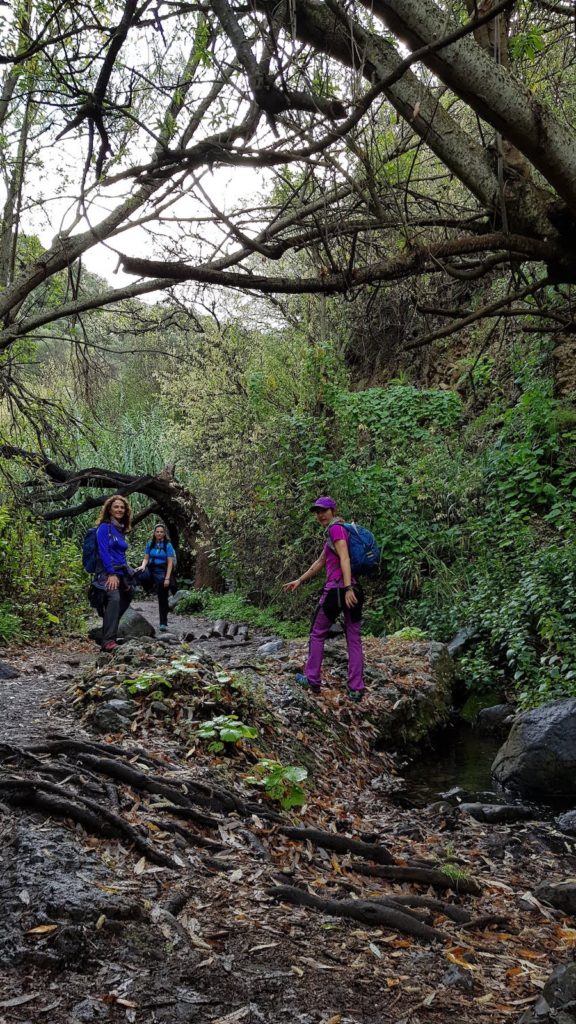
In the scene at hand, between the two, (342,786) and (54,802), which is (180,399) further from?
(54,802)

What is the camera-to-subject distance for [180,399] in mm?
22625

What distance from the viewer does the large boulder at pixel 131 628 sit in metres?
11.5

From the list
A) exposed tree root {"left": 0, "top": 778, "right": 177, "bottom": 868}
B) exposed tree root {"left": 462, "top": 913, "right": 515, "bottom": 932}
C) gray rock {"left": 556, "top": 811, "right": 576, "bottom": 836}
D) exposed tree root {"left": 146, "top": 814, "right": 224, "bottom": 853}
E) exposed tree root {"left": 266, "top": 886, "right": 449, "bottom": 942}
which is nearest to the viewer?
exposed tree root {"left": 266, "top": 886, "right": 449, "bottom": 942}

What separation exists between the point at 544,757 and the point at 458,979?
12.3ft

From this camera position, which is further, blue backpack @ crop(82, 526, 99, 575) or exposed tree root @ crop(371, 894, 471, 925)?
blue backpack @ crop(82, 526, 99, 575)

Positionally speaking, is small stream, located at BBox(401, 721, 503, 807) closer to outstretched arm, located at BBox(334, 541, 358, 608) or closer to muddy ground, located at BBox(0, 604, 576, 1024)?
muddy ground, located at BBox(0, 604, 576, 1024)

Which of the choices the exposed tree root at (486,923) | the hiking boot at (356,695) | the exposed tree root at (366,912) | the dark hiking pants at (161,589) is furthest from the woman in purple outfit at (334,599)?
the dark hiking pants at (161,589)

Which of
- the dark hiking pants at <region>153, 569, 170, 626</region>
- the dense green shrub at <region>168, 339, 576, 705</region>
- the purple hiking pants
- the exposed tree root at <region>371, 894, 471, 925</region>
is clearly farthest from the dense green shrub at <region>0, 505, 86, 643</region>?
the exposed tree root at <region>371, 894, 471, 925</region>

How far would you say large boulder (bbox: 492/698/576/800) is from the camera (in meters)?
6.55

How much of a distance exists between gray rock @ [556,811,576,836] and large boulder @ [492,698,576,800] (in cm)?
44

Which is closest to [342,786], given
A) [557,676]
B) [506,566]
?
[557,676]

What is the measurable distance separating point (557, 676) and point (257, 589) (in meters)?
8.72

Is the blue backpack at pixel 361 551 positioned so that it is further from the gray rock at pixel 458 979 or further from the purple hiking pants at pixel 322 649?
the gray rock at pixel 458 979

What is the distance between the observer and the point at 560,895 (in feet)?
14.4
